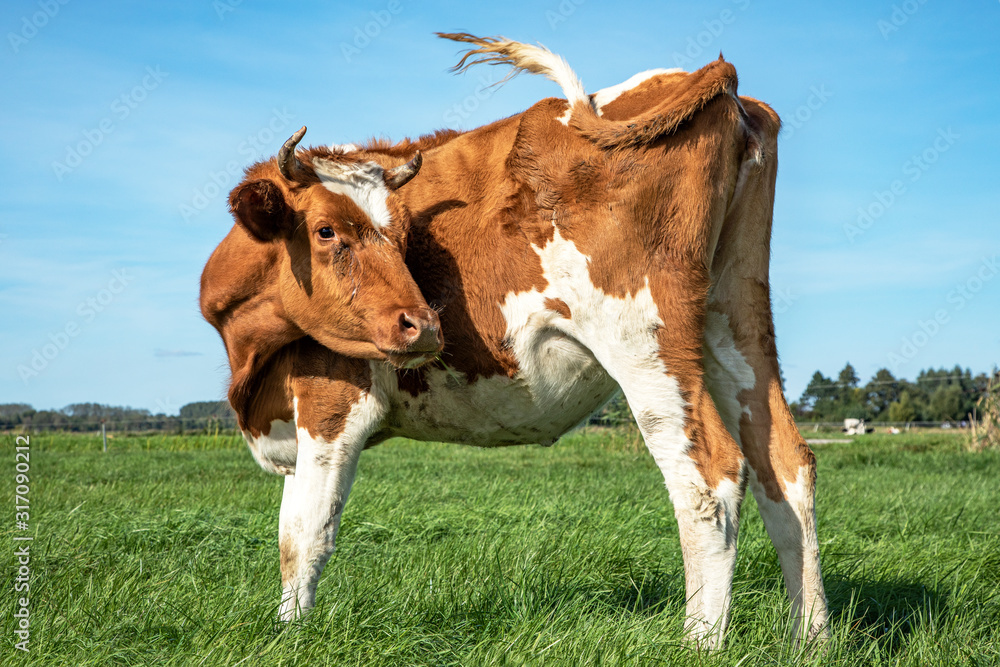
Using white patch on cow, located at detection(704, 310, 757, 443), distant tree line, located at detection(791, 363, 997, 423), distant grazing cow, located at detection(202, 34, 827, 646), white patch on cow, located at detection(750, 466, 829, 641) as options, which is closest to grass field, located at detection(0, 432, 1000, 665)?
white patch on cow, located at detection(750, 466, 829, 641)

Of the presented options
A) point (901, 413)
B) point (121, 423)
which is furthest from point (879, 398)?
point (121, 423)

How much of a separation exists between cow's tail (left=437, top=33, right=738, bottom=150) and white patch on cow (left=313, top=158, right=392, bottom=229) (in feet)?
3.23

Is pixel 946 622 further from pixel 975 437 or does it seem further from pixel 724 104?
pixel 975 437

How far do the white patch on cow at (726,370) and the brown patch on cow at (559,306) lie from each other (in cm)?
80

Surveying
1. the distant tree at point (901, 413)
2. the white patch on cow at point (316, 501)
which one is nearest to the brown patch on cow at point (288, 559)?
the white patch on cow at point (316, 501)

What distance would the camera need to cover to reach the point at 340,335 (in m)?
3.68

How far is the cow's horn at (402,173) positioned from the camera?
3.78 metres

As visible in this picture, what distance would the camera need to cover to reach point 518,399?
3.80m

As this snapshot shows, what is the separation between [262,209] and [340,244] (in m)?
0.42

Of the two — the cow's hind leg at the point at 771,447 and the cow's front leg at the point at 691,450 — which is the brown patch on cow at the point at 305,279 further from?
the cow's hind leg at the point at 771,447

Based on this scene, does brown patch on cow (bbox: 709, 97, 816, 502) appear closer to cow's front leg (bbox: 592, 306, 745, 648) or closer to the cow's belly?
cow's front leg (bbox: 592, 306, 745, 648)

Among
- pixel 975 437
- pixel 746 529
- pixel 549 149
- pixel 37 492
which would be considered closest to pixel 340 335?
pixel 549 149

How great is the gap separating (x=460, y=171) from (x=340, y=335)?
1.10m

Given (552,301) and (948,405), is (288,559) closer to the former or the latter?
(552,301)
